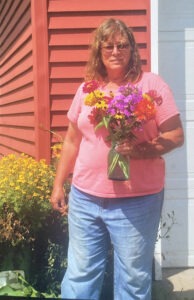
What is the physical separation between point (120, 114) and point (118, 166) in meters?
0.24

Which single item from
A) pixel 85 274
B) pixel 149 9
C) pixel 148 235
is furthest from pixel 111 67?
pixel 149 9

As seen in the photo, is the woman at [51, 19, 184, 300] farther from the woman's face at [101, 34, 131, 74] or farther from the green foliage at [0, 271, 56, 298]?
the green foliage at [0, 271, 56, 298]

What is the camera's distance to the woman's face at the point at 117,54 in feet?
7.82

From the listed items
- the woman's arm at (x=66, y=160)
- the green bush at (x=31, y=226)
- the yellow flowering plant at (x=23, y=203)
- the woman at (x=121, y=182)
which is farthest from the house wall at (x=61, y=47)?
the woman at (x=121, y=182)

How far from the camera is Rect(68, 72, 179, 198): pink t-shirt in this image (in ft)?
7.66

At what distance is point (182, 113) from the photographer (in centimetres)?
403

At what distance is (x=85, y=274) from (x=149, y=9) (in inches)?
86.5

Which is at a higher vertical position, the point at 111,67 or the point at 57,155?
the point at 111,67

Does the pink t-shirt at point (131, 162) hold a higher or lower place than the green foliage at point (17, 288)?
higher

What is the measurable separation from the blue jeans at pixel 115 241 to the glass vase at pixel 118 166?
0.13 metres

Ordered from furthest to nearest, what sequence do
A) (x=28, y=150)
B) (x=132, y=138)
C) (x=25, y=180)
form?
1. (x=28, y=150)
2. (x=25, y=180)
3. (x=132, y=138)

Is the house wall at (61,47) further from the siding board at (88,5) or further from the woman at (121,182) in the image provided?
the woman at (121,182)

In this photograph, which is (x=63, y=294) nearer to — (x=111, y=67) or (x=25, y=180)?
(x=25, y=180)

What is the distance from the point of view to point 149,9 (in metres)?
3.83
